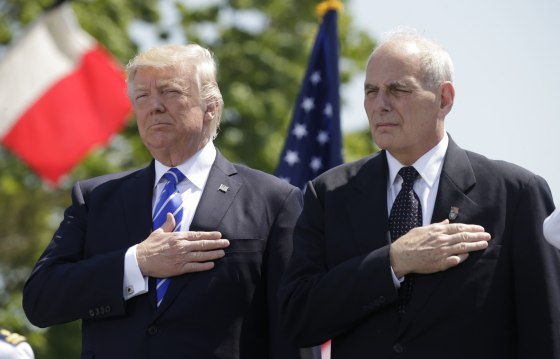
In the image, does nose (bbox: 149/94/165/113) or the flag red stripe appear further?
the flag red stripe

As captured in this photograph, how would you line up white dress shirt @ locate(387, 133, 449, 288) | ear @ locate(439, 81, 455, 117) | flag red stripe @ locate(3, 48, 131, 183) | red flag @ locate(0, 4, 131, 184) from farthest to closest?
red flag @ locate(0, 4, 131, 184), flag red stripe @ locate(3, 48, 131, 183), ear @ locate(439, 81, 455, 117), white dress shirt @ locate(387, 133, 449, 288)

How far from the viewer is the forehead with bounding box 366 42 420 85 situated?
18.9 feet

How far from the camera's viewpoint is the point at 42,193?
21.6 metres

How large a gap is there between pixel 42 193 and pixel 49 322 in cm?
1575

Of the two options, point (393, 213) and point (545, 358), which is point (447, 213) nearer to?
point (393, 213)

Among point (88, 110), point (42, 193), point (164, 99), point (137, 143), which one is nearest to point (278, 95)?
point (137, 143)

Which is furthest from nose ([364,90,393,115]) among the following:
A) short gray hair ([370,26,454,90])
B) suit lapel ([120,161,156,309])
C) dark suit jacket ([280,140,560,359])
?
suit lapel ([120,161,156,309])

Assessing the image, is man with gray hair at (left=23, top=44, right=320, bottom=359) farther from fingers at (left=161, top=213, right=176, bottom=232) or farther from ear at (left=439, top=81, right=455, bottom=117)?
ear at (left=439, top=81, right=455, bottom=117)

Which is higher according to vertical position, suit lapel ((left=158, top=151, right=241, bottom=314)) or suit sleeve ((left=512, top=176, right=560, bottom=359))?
suit lapel ((left=158, top=151, right=241, bottom=314))

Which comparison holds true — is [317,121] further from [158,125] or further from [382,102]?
[382,102]

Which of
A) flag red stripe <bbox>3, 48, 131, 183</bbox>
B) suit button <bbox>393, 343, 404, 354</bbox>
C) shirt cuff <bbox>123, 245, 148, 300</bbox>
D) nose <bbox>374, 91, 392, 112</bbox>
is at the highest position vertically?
flag red stripe <bbox>3, 48, 131, 183</bbox>

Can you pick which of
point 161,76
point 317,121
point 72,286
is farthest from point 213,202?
point 317,121

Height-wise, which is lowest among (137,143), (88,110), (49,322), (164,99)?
(49,322)

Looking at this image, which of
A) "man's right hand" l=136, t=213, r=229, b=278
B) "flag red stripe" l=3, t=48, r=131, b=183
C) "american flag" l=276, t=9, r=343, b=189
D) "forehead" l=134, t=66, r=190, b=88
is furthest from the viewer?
"flag red stripe" l=3, t=48, r=131, b=183
